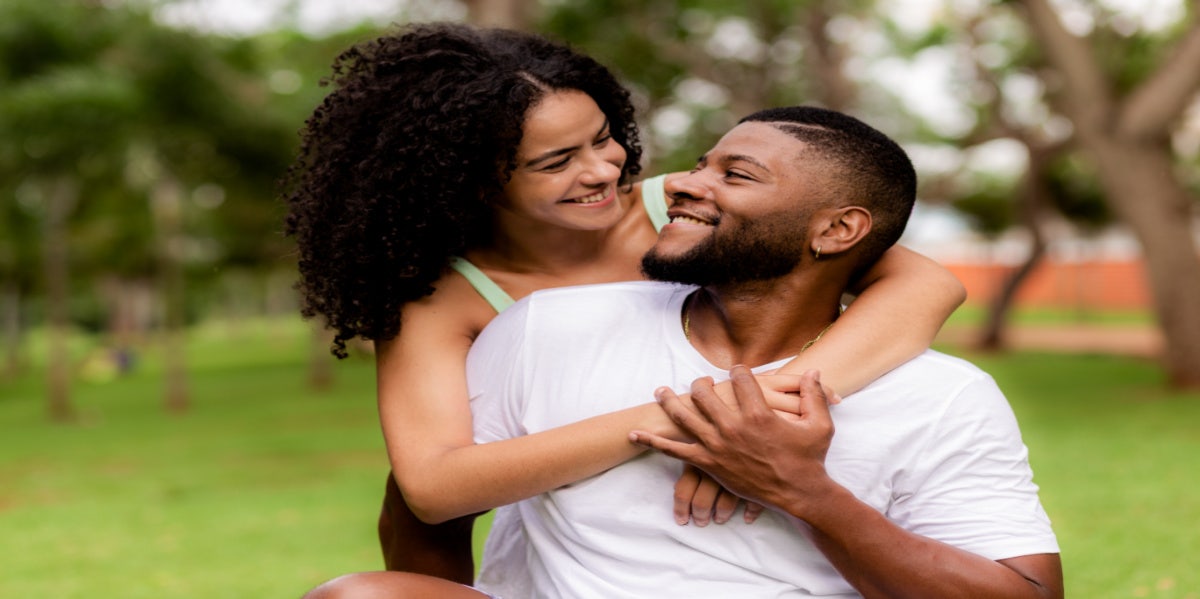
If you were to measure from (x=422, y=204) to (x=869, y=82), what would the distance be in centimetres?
2292

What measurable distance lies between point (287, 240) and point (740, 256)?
197cm

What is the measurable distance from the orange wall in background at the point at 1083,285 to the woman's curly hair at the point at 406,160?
3887cm

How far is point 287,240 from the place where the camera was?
4.08 m

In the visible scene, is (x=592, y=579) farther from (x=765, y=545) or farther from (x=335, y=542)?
(x=335, y=542)

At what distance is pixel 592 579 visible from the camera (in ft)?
7.88

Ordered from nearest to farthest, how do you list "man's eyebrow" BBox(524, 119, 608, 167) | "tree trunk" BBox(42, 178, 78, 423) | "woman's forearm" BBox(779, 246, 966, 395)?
"woman's forearm" BBox(779, 246, 966, 395) < "man's eyebrow" BBox(524, 119, 608, 167) < "tree trunk" BBox(42, 178, 78, 423)

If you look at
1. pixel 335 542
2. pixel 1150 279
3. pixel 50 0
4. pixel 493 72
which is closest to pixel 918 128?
pixel 1150 279

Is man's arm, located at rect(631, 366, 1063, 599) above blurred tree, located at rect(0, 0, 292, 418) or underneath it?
underneath

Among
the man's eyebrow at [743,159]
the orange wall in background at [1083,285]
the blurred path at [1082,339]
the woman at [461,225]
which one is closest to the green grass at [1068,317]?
the orange wall in background at [1083,285]

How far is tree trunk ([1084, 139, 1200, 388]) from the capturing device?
13.4 metres

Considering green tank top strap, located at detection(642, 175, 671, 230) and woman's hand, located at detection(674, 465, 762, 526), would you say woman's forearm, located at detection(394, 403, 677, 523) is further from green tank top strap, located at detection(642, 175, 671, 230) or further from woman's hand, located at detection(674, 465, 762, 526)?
green tank top strap, located at detection(642, 175, 671, 230)

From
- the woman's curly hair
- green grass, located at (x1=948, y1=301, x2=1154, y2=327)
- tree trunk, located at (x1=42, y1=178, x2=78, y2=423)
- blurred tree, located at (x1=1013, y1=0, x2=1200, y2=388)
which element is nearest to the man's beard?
the woman's curly hair

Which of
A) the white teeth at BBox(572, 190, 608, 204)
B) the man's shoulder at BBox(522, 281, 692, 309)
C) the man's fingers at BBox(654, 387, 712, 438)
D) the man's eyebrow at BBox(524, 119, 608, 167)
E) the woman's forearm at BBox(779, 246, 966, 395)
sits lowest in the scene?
the man's fingers at BBox(654, 387, 712, 438)

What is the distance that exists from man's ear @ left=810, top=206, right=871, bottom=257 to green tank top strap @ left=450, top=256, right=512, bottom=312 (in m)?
0.82
